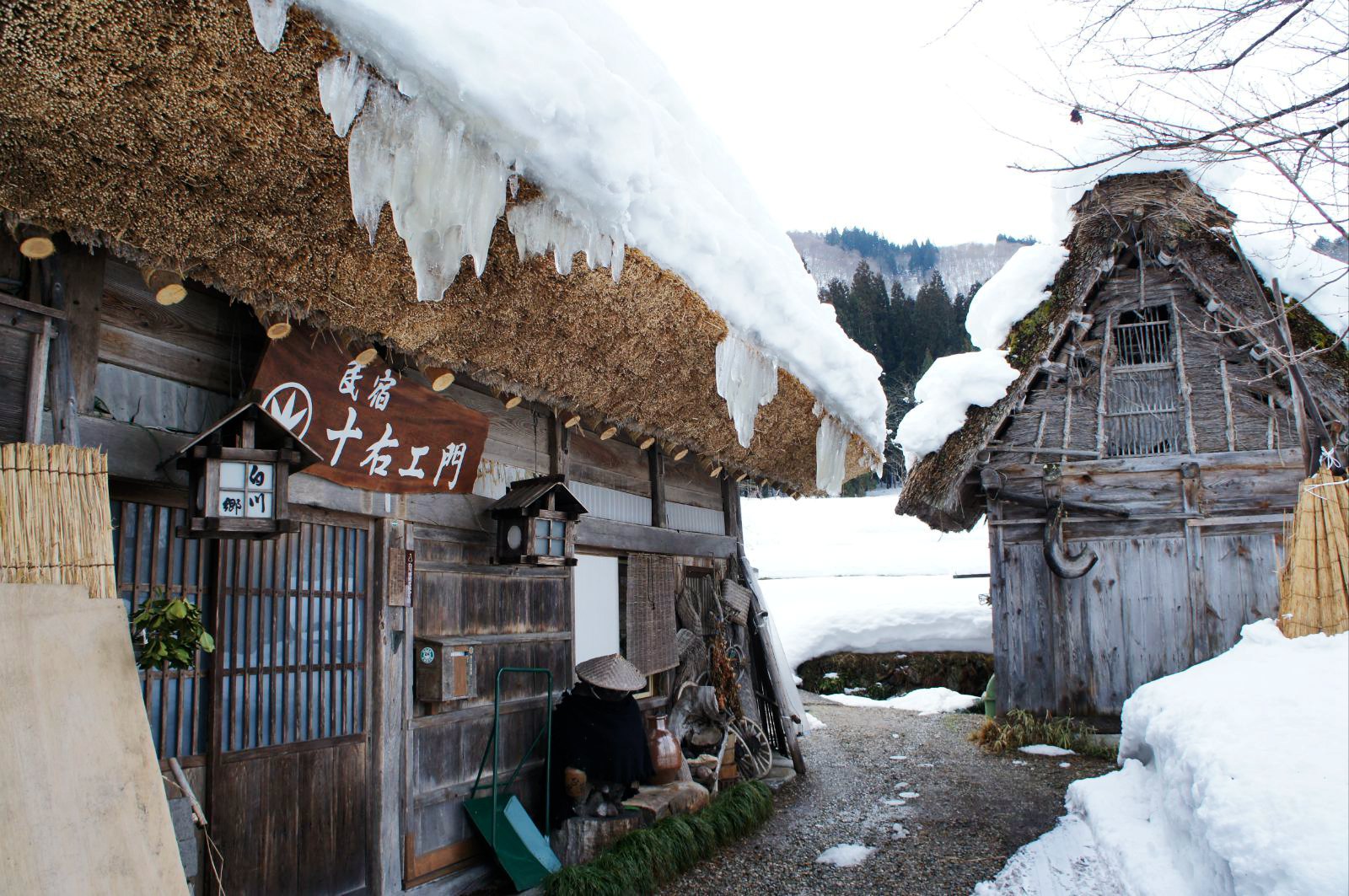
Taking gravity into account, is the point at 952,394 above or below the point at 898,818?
above

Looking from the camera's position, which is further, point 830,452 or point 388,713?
point 830,452

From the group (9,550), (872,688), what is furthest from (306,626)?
(872,688)

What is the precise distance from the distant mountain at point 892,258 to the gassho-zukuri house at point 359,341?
8582 cm

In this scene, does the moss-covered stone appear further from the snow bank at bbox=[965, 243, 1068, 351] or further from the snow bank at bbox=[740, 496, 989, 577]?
the snow bank at bbox=[965, 243, 1068, 351]

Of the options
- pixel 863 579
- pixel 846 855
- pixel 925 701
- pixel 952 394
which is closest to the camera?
pixel 846 855

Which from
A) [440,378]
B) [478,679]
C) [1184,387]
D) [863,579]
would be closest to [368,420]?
[440,378]

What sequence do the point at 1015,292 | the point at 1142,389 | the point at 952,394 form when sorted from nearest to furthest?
the point at 1142,389, the point at 952,394, the point at 1015,292

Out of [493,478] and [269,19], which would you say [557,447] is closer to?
[493,478]

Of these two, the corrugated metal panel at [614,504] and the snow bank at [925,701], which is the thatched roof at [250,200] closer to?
the corrugated metal panel at [614,504]

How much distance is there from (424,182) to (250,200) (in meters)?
0.65

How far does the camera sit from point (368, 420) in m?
4.37

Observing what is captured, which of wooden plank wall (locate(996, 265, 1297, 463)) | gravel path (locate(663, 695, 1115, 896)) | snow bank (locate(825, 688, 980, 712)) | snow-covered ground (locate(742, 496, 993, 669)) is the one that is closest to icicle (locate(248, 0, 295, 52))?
gravel path (locate(663, 695, 1115, 896))

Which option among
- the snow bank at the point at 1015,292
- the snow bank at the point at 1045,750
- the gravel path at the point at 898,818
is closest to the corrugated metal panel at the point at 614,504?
the gravel path at the point at 898,818

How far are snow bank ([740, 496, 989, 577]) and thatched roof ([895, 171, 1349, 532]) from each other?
35.2 ft
